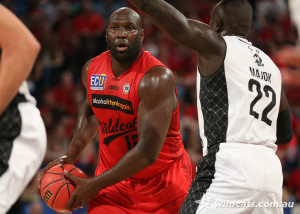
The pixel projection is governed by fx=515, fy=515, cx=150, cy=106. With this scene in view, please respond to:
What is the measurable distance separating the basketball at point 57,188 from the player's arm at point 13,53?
140 centimetres

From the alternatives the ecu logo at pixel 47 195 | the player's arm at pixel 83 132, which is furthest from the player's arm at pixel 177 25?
the ecu logo at pixel 47 195

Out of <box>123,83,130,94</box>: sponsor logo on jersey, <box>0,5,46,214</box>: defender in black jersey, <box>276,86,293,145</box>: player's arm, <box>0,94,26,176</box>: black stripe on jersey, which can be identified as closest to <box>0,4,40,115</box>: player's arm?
<box>0,5,46,214</box>: defender in black jersey

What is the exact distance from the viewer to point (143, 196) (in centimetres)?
421

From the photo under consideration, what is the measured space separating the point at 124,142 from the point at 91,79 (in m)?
0.62

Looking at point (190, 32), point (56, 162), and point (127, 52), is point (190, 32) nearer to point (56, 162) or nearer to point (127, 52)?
point (127, 52)

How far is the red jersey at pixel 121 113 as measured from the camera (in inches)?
164

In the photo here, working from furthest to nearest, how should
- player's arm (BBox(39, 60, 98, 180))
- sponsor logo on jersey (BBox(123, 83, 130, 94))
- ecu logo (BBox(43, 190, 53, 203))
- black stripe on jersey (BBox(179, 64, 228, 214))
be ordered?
player's arm (BBox(39, 60, 98, 180)) → sponsor logo on jersey (BBox(123, 83, 130, 94)) → ecu logo (BBox(43, 190, 53, 203)) → black stripe on jersey (BBox(179, 64, 228, 214))

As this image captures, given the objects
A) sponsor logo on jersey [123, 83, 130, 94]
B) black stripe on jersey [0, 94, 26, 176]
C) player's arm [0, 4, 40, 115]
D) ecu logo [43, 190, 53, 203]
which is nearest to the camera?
player's arm [0, 4, 40, 115]

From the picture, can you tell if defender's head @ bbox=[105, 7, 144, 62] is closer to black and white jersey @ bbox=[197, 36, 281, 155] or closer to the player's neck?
the player's neck

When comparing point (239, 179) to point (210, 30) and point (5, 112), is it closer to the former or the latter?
point (210, 30)

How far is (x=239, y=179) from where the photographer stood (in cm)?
344

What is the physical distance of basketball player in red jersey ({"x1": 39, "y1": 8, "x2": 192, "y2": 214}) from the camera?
12.9ft

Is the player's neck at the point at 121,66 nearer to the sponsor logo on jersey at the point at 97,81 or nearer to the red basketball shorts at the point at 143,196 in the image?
the sponsor logo on jersey at the point at 97,81

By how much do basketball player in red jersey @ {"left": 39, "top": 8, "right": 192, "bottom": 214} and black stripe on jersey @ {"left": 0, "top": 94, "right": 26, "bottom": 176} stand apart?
44.8 inches
